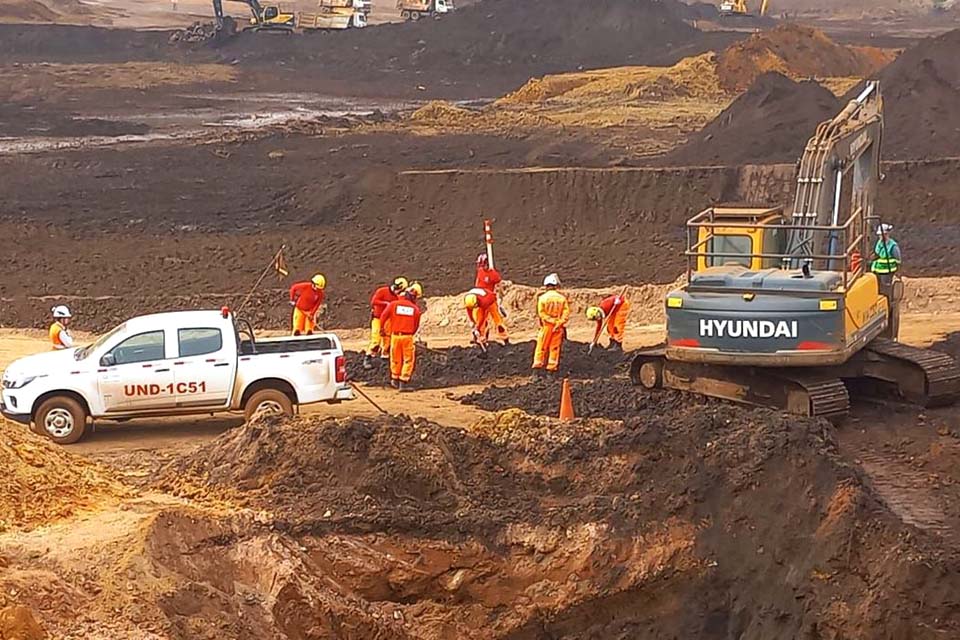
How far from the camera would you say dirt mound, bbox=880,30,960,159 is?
34938 mm

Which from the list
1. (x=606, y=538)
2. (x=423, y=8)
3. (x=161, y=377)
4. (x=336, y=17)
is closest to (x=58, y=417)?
(x=161, y=377)

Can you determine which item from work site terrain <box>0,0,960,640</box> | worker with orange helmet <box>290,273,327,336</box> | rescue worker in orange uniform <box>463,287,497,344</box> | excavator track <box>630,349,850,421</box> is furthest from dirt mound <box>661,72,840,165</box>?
excavator track <box>630,349,850,421</box>

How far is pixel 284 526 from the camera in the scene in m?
11.5

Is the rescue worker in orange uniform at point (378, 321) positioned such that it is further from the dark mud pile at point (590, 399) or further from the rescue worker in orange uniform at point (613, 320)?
the rescue worker in orange uniform at point (613, 320)

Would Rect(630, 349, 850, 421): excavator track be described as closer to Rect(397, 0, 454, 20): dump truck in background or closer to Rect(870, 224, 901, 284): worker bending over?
Rect(870, 224, 901, 284): worker bending over

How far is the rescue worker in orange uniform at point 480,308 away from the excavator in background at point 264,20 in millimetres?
53777

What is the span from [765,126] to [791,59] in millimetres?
21712

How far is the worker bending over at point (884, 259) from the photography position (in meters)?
16.9

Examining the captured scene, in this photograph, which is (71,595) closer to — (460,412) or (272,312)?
(460,412)

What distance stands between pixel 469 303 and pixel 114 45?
57463 mm

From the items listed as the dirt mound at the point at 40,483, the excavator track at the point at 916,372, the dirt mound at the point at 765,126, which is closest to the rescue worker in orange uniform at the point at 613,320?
the excavator track at the point at 916,372

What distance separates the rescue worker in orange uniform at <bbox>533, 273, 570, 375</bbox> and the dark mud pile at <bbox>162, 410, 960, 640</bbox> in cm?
569

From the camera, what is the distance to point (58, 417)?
16.1 m

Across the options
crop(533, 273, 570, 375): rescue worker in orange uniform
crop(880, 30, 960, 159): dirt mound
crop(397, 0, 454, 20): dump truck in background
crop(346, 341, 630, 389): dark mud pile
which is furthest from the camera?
crop(397, 0, 454, 20): dump truck in background
